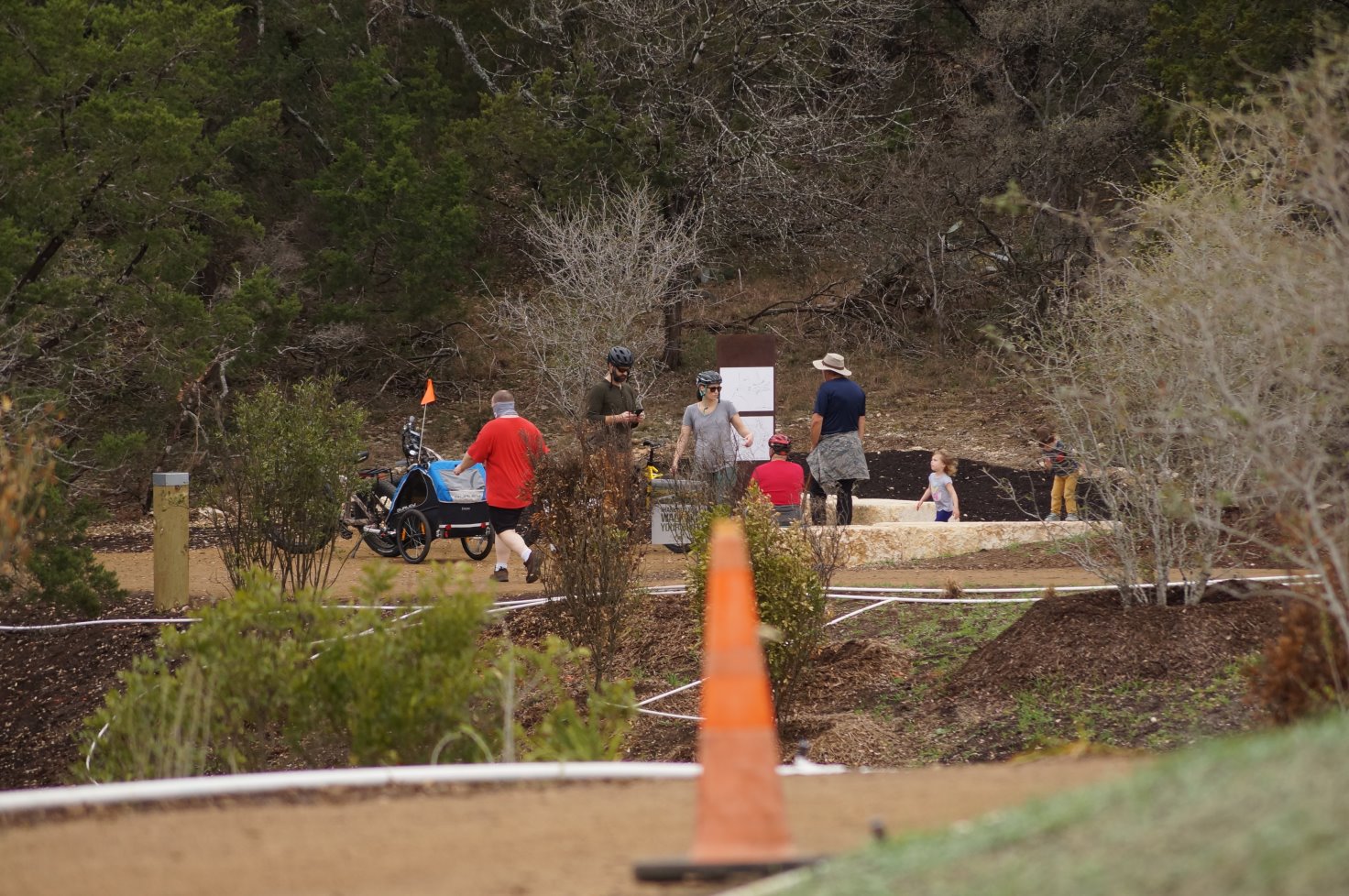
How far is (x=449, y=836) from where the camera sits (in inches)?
161

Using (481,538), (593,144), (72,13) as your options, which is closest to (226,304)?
(72,13)

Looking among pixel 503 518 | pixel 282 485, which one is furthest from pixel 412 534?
pixel 282 485

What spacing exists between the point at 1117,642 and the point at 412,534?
7702 mm

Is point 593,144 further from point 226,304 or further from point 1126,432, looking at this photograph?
point 1126,432

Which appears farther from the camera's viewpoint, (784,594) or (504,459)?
(504,459)

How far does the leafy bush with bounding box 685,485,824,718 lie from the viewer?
28.3 ft

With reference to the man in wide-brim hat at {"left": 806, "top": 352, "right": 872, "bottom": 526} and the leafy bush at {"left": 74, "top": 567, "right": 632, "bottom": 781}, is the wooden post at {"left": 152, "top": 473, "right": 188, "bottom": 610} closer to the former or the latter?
the man in wide-brim hat at {"left": 806, "top": 352, "right": 872, "bottom": 526}

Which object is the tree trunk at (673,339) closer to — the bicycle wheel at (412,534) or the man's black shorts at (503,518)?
the bicycle wheel at (412,534)

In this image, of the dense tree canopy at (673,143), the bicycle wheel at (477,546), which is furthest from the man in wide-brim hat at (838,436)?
the dense tree canopy at (673,143)

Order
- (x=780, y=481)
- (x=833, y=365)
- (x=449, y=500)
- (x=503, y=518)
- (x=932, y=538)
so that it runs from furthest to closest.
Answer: (x=449, y=500) → (x=932, y=538) → (x=833, y=365) → (x=780, y=481) → (x=503, y=518)

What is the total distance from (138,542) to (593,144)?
38.7 ft

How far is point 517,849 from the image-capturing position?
393cm

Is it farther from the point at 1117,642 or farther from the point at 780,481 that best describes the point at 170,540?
the point at 1117,642

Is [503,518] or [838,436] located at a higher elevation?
[838,436]
